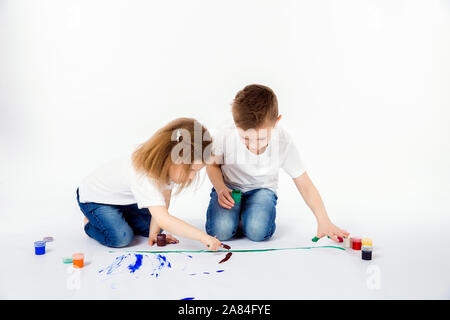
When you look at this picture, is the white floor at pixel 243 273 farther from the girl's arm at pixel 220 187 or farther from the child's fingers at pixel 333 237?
the girl's arm at pixel 220 187

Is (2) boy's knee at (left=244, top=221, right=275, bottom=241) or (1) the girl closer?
(1) the girl

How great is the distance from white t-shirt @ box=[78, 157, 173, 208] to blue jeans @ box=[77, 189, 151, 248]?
0.05 m

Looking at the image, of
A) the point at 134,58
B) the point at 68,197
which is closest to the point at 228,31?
the point at 134,58

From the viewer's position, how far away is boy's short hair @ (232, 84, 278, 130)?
2.23m

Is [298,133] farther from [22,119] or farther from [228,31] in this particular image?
[22,119]

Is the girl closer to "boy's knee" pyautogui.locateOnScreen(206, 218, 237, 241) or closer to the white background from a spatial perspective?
"boy's knee" pyautogui.locateOnScreen(206, 218, 237, 241)

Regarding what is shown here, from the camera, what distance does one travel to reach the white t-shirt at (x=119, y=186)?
2141mm

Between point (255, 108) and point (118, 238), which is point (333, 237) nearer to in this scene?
point (255, 108)

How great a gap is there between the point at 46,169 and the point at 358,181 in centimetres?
230

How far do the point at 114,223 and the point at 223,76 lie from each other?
5.90 feet

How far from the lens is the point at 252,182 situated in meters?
2.64

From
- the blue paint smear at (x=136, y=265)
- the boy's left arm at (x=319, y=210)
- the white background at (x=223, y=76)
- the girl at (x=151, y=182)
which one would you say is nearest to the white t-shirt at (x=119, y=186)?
the girl at (x=151, y=182)

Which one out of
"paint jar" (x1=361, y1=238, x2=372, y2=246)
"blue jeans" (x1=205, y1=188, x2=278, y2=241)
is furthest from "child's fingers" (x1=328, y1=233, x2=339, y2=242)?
"blue jeans" (x1=205, y1=188, x2=278, y2=241)

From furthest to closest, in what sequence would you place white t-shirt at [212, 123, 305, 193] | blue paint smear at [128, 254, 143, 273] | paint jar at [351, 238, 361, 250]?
white t-shirt at [212, 123, 305, 193] < paint jar at [351, 238, 361, 250] < blue paint smear at [128, 254, 143, 273]
